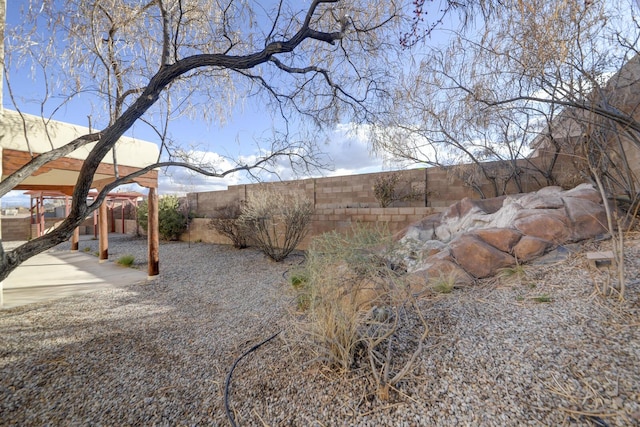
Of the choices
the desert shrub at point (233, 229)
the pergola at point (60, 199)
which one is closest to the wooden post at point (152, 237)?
the desert shrub at point (233, 229)

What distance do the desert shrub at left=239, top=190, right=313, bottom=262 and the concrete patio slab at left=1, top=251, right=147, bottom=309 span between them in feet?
7.76

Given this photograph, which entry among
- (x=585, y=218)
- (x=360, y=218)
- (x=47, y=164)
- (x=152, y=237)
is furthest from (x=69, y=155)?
(x=585, y=218)

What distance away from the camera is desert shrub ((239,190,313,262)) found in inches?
249

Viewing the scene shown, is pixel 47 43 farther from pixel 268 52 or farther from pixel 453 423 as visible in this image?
pixel 453 423

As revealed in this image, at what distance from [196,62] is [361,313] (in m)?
2.61

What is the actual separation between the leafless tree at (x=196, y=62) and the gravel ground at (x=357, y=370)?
1.12 meters

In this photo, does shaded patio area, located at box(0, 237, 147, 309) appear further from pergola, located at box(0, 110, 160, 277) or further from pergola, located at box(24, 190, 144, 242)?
pergola, located at box(24, 190, 144, 242)

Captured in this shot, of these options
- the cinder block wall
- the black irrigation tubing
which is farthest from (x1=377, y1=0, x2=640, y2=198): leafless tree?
the black irrigation tubing

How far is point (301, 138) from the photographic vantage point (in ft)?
11.7

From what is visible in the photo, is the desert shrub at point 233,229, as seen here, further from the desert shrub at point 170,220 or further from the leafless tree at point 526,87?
the leafless tree at point 526,87

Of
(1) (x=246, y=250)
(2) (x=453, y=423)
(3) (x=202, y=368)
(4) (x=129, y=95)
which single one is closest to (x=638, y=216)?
(2) (x=453, y=423)

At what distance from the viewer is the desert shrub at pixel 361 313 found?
177 cm

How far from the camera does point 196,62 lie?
254 centimetres

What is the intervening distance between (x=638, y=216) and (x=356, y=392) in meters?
4.11
